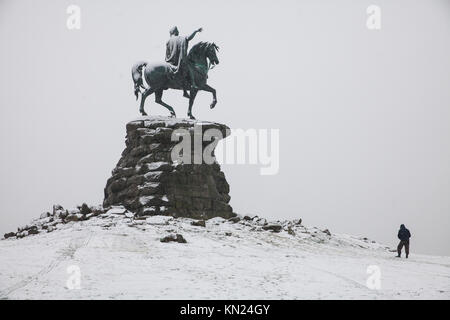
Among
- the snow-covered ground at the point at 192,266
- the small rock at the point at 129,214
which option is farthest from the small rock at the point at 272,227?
the small rock at the point at 129,214

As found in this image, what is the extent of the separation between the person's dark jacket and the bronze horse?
11.0m

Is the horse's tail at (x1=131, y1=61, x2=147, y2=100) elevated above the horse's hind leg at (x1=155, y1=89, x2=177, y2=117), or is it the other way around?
the horse's tail at (x1=131, y1=61, x2=147, y2=100)

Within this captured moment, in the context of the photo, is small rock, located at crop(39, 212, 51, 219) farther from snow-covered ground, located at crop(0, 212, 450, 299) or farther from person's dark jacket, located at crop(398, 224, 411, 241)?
person's dark jacket, located at crop(398, 224, 411, 241)

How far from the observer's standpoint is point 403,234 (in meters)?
19.4

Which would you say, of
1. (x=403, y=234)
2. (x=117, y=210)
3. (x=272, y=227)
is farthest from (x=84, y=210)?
(x=403, y=234)

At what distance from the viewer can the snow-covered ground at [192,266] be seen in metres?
10.6

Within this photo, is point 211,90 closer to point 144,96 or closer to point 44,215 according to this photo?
point 144,96

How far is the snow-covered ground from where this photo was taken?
10617 mm

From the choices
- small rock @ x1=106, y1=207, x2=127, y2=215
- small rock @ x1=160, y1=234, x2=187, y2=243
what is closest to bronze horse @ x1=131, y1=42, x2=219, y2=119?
small rock @ x1=106, y1=207, x2=127, y2=215

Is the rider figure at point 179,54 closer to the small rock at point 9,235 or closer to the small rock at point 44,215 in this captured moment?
the small rock at point 44,215

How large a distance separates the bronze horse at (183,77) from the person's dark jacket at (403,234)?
11037 millimetres

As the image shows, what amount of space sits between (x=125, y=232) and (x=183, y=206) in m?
4.83

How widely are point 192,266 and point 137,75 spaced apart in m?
14.7
